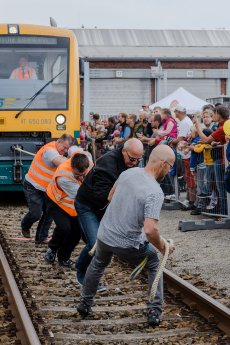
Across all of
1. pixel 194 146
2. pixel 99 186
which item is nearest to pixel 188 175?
pixel 194 146

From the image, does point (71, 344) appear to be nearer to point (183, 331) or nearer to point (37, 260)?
point (183, 331)

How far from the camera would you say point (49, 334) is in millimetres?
7078

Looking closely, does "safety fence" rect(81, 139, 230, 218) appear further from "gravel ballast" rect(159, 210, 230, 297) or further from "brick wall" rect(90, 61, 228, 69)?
"brick wall" rect(90, 61, 228, 69)

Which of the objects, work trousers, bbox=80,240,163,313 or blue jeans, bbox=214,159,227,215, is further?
blue jeans, bbox=214,159,227,215

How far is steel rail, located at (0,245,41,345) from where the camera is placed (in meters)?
6.69

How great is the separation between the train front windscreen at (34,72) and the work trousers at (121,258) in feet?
32.5

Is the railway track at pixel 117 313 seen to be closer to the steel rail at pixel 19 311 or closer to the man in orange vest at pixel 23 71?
the steel rail at pixel 19 311

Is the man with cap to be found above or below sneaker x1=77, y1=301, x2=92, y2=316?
above

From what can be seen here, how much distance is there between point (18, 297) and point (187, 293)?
5.44 ft

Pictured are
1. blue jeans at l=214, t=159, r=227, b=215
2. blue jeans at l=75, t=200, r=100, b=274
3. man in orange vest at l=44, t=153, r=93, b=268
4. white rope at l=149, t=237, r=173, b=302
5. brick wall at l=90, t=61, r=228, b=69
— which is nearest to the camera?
white rope at l=149, t=237, r=173, b=302

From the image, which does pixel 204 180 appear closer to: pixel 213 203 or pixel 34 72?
pixel 213 203

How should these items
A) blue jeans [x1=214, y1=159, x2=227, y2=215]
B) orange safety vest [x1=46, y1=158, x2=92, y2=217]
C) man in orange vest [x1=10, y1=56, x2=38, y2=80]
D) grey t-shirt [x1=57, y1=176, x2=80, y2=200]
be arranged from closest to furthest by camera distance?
1. grey t-shirt [x1=57, y1=176, x2=80, y2=200]
2. orange safety vest [x1=46, y1=158, x2=92, y2=217]
3. blue jeans [x1=214, y1=159, x2=227, y2=215]
4. man in orange vest [x1=10, y1=56, x2=38, y2=80]

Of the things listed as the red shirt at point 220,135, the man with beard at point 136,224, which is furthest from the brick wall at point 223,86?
the man with beard at point 136,224

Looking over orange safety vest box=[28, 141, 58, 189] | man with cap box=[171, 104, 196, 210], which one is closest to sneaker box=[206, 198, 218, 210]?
man with cap box=[171, 104, 196, 210]
